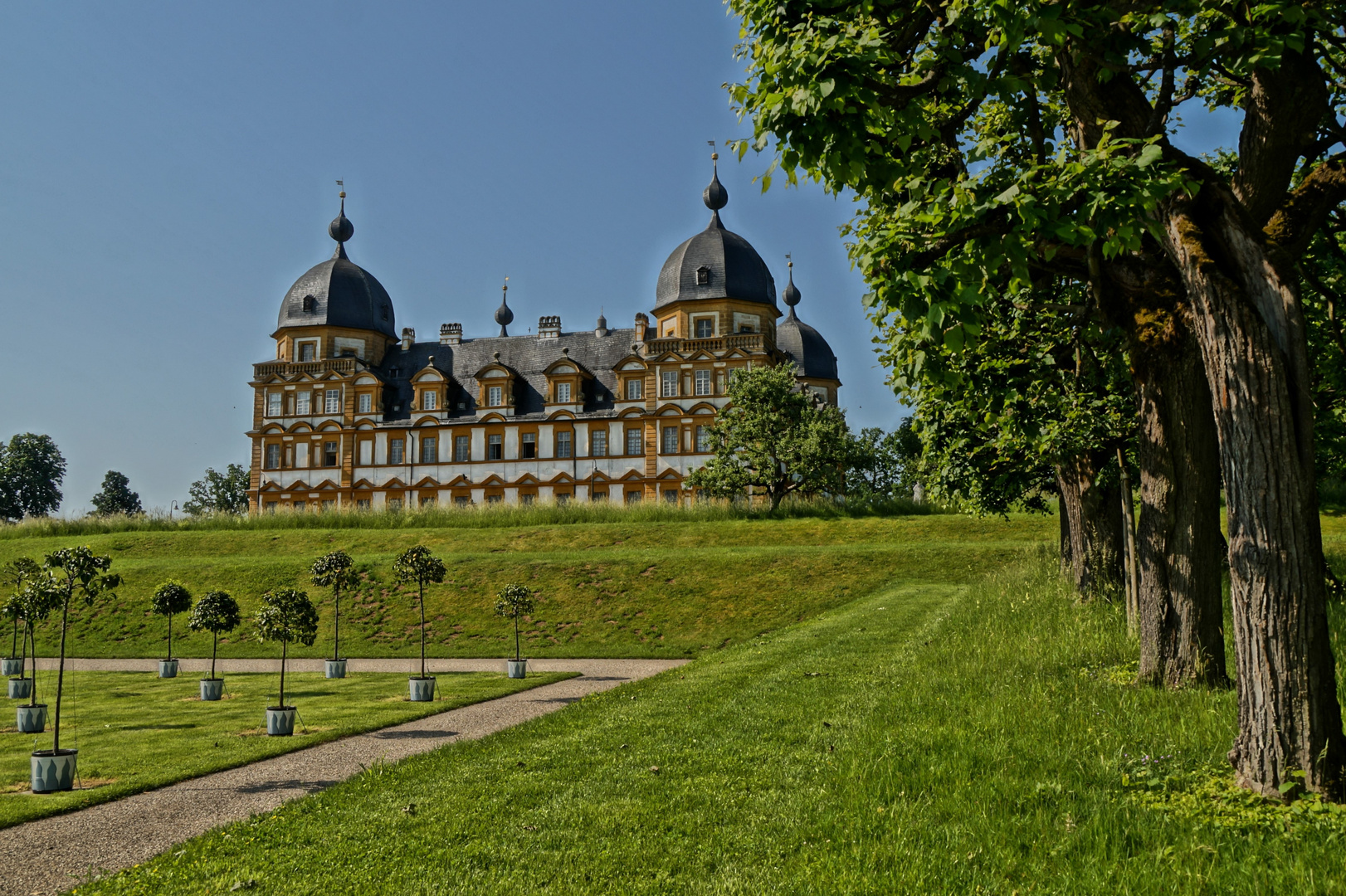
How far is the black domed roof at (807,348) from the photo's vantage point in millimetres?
69125

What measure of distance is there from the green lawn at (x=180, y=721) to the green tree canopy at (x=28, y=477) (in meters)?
86.9

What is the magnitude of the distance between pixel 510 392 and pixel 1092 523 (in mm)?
48227

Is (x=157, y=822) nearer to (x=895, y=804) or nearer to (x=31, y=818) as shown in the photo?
(x=31, y=818)

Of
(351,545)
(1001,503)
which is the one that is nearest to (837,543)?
(1001,503)


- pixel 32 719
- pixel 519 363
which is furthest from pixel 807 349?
pixel 32 719

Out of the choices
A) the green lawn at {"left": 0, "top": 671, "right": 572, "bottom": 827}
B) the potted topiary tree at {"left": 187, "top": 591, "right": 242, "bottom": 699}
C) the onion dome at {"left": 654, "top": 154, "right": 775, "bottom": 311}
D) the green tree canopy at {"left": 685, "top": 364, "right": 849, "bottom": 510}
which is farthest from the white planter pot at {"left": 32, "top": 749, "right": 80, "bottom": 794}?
the onion dome at {"left": 654, "top": 154, "right": 775, "bottom": 311}

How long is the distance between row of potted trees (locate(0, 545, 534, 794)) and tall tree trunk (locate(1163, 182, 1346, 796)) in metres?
11.6

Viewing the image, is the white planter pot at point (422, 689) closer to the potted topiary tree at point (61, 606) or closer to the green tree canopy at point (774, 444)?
the potted topiary tree at point (61, 606)

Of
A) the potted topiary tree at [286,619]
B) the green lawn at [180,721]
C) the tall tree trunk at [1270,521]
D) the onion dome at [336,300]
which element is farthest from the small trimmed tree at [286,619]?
the onion dome at [336,300]

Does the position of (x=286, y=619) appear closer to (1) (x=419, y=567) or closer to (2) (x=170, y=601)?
(1) (x=419, y=567)

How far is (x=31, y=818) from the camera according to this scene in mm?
9531

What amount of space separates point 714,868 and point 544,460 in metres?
56.2

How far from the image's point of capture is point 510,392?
6294 centimetres

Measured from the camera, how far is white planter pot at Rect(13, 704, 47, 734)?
50.9 feet
